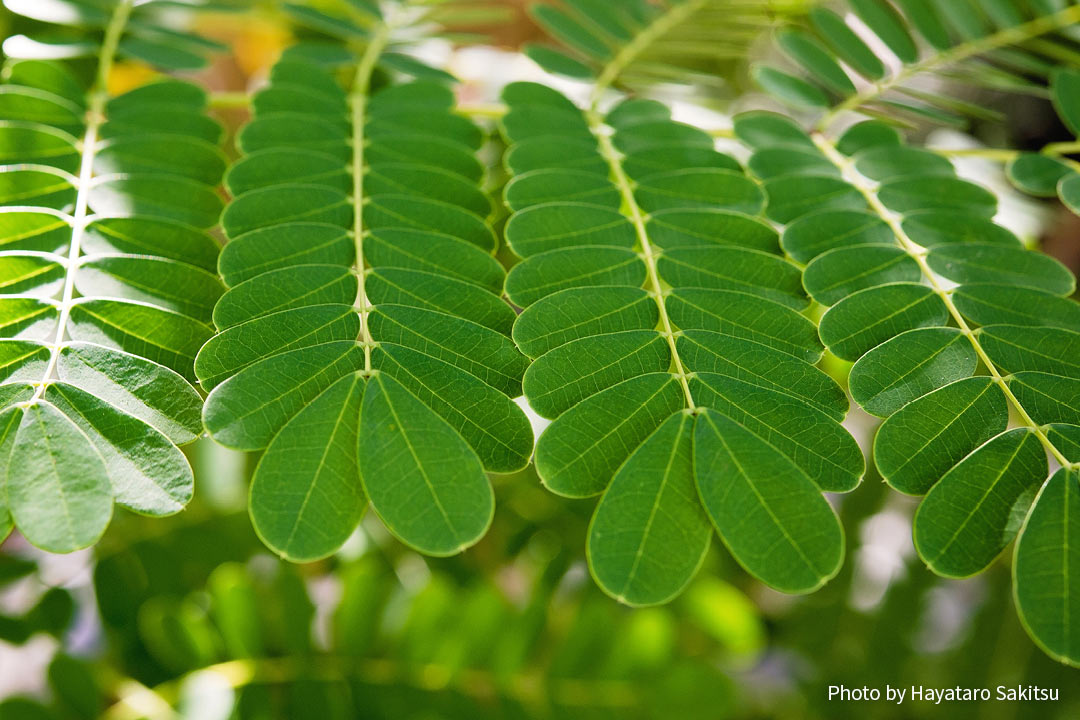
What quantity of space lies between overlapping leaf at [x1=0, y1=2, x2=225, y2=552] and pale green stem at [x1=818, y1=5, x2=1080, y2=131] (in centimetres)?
74

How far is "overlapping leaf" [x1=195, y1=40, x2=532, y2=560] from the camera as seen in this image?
0.50m

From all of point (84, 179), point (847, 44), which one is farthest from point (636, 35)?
point (84, 179)

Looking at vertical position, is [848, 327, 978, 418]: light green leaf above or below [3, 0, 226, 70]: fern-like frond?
below

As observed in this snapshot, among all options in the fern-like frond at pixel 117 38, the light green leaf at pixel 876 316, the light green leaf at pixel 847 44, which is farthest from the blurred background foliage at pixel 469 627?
the light green leaf at pixel 876 316

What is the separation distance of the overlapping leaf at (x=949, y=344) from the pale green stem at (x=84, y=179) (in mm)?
583

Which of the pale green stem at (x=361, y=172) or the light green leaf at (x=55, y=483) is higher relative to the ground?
the pale green stem at (x=361, y=172)

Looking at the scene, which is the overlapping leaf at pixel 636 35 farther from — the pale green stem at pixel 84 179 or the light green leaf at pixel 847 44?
the pale green stem at pixel 84 179

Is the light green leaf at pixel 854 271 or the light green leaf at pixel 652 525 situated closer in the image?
the light green leaf at pixel 652 525

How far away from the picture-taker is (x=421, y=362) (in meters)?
0.56

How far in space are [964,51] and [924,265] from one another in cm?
52

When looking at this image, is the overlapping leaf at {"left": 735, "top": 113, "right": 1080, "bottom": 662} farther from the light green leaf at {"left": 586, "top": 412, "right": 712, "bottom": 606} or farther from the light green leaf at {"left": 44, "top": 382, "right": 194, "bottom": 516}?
the light green leaf at {"left": 44, "top": 382, "right": 194, "bottom": 516}

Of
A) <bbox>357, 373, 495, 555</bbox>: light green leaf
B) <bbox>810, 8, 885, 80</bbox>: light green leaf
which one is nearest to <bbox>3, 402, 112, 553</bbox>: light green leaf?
<bbox>357, 373, 495, 555</bbox>: light green leaf

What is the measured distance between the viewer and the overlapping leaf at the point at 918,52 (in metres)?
0.98

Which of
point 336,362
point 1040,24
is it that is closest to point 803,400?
point 336,362
